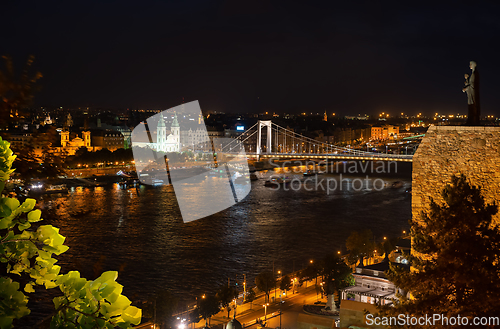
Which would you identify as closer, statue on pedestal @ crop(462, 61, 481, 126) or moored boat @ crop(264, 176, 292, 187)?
statue on pedestal @ crop(462, 61, 481, 126)

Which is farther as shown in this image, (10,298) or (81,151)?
(81,151)

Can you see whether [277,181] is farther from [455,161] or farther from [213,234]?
[455,161]

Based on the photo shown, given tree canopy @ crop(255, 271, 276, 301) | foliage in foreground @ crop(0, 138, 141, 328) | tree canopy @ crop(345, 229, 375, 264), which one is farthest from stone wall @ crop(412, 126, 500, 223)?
tree canopy @ crop(345, 229, 375, 264)

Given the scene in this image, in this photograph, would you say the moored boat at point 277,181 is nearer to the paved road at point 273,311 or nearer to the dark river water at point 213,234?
the dark river water at point 213,234

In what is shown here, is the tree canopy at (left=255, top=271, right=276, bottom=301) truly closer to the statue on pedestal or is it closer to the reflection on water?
the reflection on water

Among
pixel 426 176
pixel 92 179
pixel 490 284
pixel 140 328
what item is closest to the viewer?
pixel 490 284

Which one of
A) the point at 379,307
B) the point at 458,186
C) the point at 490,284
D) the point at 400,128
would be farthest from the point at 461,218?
the point at 400,128

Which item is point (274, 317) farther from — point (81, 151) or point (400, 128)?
point (400, 128)

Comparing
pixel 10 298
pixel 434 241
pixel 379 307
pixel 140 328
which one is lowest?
pixel 140 328
